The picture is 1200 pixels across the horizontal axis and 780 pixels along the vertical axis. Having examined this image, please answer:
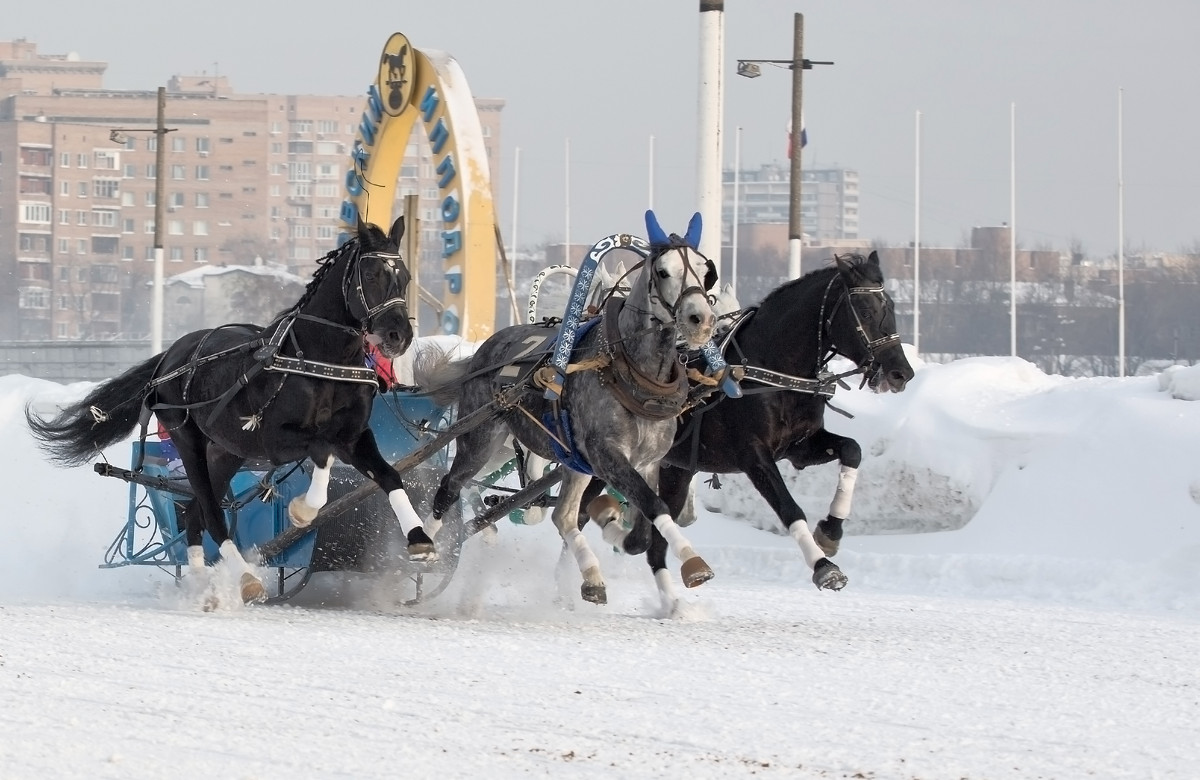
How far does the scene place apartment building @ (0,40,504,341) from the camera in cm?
8825

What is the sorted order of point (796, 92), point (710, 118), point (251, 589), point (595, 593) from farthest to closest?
point (796, 92)
point (710, 118)
point (251, 589)
point (595, 593)

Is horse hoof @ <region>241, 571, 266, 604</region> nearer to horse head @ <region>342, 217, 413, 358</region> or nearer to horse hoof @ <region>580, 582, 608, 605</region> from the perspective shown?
horse head @ <region>342, 217, 413, 358</region>

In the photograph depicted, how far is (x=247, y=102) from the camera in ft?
336

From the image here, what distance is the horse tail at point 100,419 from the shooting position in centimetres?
1123

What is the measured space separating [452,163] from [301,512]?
38.8ft

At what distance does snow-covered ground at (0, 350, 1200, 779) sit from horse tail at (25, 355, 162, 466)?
996 mm

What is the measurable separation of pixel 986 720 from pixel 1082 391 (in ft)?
29.9

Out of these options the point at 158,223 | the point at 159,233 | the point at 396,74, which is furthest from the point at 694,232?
the point at 159,233

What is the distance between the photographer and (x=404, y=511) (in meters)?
8.88

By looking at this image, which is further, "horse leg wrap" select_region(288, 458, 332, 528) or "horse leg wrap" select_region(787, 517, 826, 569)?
"horse leg wrap" select_region(288, 458, 332, 528)

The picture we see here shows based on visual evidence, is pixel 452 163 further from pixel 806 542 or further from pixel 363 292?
pixel 806 542

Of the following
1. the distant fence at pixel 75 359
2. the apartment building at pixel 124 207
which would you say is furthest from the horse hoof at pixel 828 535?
the apartment building at pixel 124 207

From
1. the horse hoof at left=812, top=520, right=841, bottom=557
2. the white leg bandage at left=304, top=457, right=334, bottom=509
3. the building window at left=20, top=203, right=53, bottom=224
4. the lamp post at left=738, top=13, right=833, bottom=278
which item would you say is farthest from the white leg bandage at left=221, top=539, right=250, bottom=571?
the building window at left=20, top=203, right=53, bottom=224

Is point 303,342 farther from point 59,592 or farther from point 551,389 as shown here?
point 59,592
